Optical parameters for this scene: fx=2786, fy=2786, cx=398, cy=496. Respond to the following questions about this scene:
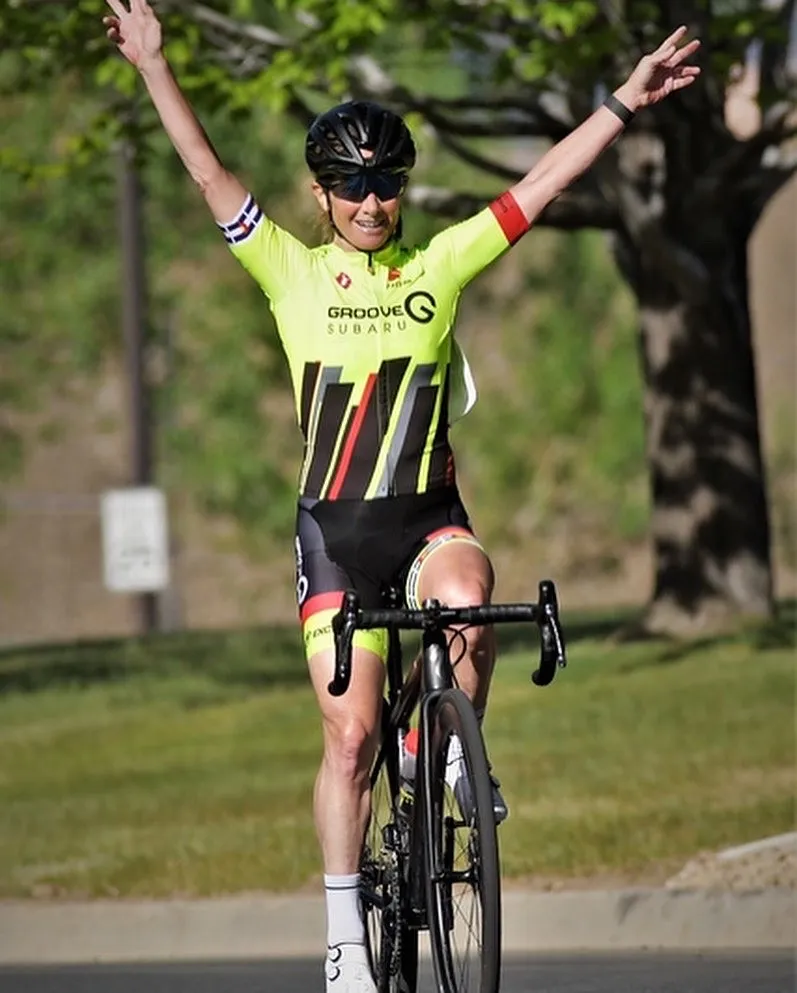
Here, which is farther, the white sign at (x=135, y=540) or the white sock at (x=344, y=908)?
the white sign at (x=135, y=540)

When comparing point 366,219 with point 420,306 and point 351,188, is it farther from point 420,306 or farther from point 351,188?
point 420,306

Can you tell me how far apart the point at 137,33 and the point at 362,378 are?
104cm

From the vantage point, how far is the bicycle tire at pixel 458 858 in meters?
5.85

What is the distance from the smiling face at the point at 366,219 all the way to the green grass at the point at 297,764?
4.49m

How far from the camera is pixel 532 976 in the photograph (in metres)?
8.63

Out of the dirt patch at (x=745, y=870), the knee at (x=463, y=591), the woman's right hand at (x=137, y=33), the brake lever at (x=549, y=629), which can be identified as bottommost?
the dirt patch at (x=745, y=870)

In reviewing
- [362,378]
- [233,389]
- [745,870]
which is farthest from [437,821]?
[233,389]

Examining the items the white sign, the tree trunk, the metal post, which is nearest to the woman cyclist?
the tree trunk

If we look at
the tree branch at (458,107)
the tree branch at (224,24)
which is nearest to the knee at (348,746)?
the tree branch at (224,24)

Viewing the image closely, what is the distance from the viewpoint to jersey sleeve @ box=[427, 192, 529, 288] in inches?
267

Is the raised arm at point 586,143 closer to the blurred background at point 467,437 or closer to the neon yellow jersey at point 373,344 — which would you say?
the neon yellow jersey at point 373,344

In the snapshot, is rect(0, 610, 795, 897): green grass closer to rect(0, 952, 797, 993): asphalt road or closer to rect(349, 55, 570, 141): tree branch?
rect(0, 952, 797, 993): asphalt road

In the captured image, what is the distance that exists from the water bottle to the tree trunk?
12927mm

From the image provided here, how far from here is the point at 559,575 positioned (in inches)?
1583
